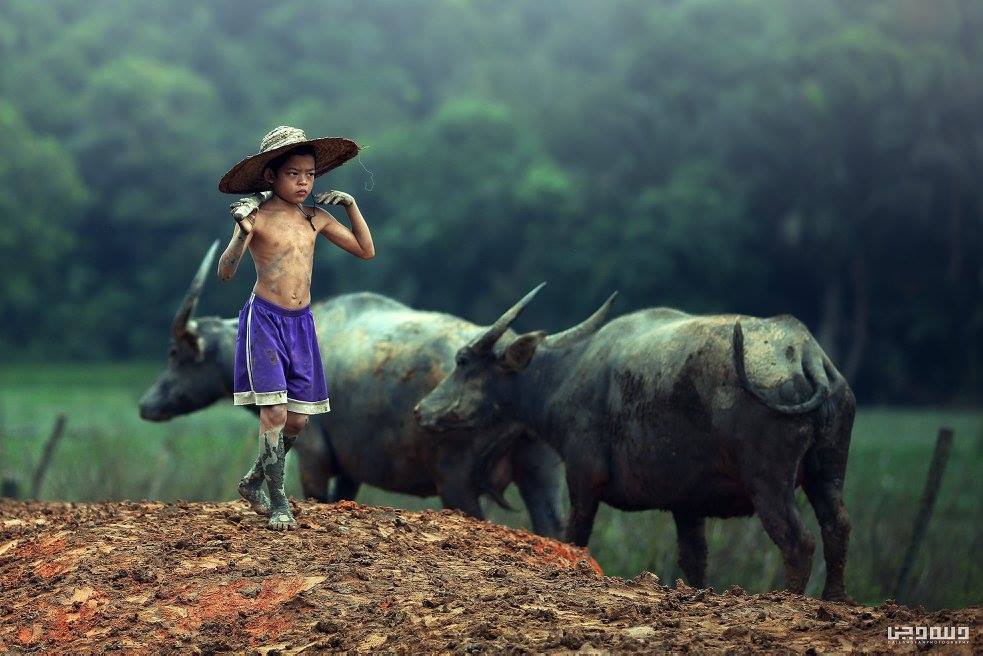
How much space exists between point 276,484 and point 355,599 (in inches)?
54.2

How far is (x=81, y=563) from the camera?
279 inches

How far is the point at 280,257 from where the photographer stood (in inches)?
299

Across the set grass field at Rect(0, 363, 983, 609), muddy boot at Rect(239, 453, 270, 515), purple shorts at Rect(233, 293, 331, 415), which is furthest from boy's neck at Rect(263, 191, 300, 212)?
grass field at Rect(0, 363, 983, 609)

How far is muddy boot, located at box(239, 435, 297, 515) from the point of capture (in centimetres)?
766

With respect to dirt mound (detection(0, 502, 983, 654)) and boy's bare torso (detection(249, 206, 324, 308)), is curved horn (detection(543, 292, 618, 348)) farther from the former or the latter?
boy's bare torso (detection(249, 206, 324, 308))

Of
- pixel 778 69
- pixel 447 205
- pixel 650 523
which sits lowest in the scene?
pixel 650 523

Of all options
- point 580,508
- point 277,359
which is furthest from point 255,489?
point 580,508

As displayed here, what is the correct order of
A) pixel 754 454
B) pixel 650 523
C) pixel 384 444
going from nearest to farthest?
1. pixel 754 454
2. pixel 384 444
3. pixel 650 523

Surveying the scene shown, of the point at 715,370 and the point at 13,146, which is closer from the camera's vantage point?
the point at 715,370

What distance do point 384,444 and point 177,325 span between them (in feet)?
6.48

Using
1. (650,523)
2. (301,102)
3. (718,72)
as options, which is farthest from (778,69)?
(650,523)

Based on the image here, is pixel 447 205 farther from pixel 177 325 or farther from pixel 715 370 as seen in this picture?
pixel 715 370

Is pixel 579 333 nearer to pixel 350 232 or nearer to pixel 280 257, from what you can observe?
pixel 350 232

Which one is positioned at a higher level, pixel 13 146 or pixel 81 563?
pixel 13 146
